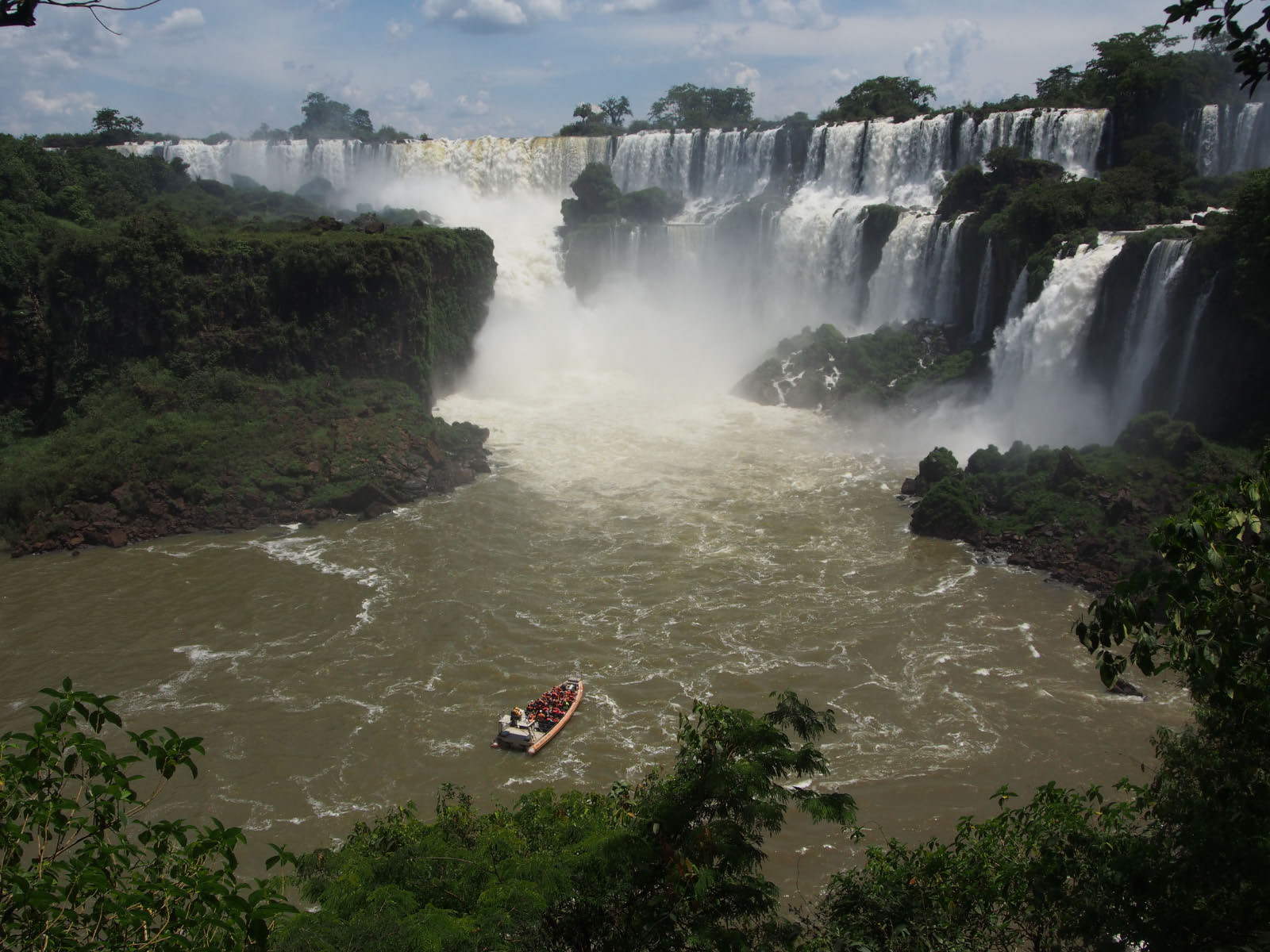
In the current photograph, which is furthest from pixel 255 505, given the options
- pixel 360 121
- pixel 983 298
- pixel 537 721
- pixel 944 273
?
pixel 360 121

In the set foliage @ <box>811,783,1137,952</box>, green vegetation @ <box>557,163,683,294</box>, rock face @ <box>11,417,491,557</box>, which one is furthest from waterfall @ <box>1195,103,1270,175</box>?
foliage @ <box>811,783,1137,952</box>

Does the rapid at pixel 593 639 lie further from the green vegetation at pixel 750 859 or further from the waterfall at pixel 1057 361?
the green vegetation at pixel 750 859

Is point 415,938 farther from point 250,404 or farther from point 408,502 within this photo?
point 250,404

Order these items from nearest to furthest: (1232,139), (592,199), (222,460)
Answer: (222,460), (1232,139), (592,199)

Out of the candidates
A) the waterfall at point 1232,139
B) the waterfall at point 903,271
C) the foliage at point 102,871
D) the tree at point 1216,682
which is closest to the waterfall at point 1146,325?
the waterfall at point 903,271

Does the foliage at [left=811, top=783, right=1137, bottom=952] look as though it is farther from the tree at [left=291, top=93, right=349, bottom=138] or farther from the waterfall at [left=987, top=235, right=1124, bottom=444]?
the tree at [left=291, top=93, right=349, bottom=138]

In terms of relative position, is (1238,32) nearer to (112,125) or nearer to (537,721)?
(537,721)
